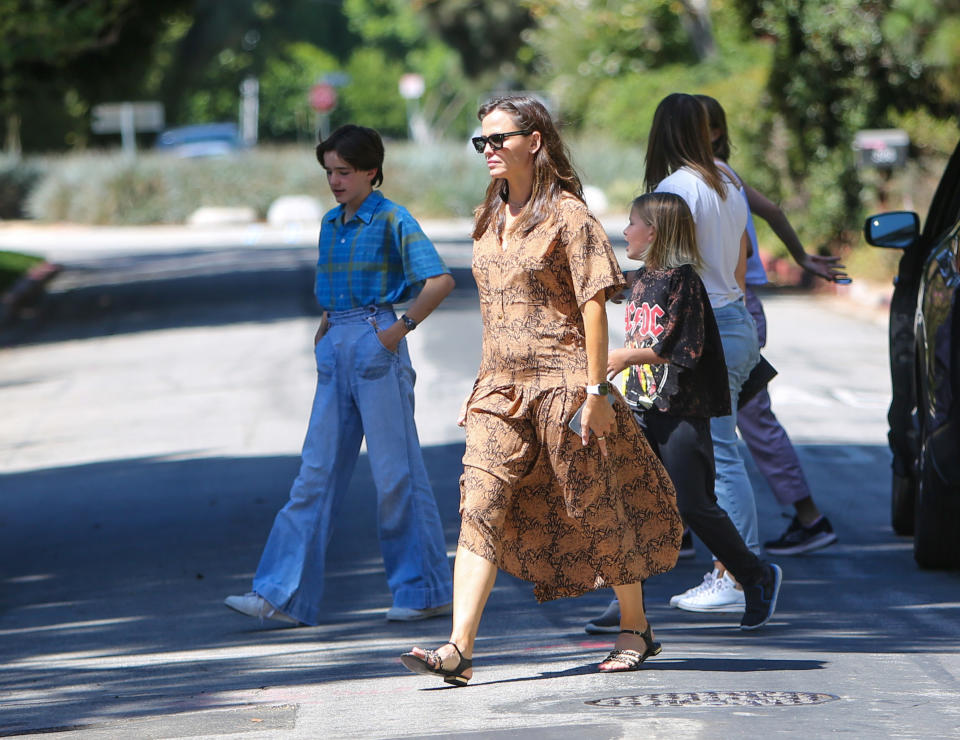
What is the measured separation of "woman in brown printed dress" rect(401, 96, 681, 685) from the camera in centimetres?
499

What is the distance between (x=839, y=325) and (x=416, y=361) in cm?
502

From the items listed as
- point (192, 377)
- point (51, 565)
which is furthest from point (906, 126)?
point (51, 565)

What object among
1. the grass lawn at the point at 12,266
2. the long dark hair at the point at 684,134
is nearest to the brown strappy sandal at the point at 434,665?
the long dark hair at the point at 684,134

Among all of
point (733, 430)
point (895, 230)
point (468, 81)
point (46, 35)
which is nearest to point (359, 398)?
point (733, 430)

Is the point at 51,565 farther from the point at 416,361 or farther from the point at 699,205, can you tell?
the point at 416,361

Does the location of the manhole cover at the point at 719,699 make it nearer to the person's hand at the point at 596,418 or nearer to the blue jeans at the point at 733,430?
the person's hand at the point at 596,418

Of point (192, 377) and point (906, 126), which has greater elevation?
point (906, 126)

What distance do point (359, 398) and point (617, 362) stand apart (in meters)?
1.22

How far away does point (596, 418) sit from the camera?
4.97m

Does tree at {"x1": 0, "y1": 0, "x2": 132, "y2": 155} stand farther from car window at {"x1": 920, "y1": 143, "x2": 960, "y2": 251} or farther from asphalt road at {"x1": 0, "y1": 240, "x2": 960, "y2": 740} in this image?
car window at {"x1": 920, "y1": 143, "x2": 960, "y2": 251}

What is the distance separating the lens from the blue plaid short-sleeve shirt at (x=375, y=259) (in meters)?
6.24

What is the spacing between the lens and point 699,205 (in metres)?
6.06

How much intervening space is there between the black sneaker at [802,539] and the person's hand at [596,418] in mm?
2663

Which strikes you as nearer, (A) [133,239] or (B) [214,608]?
(B) [214,608]
